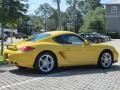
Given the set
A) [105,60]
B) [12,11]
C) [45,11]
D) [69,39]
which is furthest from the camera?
[45,11]

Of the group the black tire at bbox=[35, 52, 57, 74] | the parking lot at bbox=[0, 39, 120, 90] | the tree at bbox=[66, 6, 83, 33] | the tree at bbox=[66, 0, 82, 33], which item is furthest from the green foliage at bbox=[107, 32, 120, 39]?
the black tire at bbox=[35, 52, 57, 74]

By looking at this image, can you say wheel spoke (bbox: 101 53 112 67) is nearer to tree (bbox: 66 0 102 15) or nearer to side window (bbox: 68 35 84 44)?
side window (bbox: 68 35 84 44)

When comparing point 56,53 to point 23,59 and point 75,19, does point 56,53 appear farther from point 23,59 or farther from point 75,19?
point 75,19

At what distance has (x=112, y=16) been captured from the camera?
82.6 metres

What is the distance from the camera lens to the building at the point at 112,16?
81.9 m

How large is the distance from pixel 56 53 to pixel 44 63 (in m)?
0.57

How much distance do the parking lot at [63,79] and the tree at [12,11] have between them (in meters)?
8.58

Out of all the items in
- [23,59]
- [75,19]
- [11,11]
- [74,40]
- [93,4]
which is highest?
[93,4]

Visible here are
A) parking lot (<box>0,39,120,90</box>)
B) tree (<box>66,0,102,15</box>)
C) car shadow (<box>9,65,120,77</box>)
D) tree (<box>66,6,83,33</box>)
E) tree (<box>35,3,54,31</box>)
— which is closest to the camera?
parking lot (<box>0,39,120,90</box>)

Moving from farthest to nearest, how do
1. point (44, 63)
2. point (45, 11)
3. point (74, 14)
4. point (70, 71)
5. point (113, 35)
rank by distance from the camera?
point (45, 11) → point (74, 14) → point (113, 35) → point (70, 71) → point (44, 63)

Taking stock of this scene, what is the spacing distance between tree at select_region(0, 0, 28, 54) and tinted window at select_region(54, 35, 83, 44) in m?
9.27

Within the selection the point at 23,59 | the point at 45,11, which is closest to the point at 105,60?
the point at 23,59

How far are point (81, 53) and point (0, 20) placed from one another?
9558 mm

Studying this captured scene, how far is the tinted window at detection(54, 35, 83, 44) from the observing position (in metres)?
Result: 12.8
